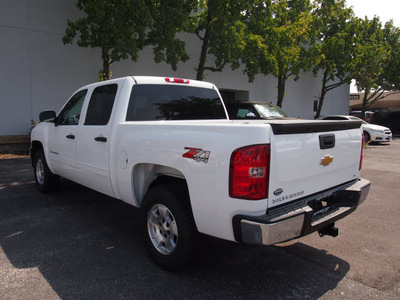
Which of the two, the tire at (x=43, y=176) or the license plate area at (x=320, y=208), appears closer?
the license plate area at (x=320, y=208)

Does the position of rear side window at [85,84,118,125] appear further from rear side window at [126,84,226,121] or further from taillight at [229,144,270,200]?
taillight at [229,144,270,200]

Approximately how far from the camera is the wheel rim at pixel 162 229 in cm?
309

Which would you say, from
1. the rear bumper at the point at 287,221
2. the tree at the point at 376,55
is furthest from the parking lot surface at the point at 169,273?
the tree at the point at 376,55

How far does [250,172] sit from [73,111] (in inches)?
138

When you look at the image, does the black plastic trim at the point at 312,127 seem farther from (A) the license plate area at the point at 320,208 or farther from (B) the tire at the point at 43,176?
(B) the tire at the point at 43,176

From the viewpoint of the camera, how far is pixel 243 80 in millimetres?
19344

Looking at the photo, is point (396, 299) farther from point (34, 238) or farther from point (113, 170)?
point (34, 238)

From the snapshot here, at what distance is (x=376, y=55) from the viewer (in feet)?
72.3

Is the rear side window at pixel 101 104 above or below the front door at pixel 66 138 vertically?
above

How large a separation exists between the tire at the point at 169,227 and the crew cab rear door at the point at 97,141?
0.83 meters

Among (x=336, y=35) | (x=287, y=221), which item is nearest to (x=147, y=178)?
(x=287, y=221)

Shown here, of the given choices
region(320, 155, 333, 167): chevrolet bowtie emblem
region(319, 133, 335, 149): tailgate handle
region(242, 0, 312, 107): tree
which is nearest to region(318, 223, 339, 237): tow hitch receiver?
region(320, 155, 333, 167): chevrolet bowtie emblem

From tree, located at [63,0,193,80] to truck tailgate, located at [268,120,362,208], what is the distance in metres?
7.78

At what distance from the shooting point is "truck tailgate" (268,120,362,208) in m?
2.54
